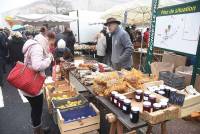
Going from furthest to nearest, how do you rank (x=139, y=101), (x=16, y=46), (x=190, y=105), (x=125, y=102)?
1. (x=16, y=46)
2. (x=139, y=101)
3. (x=190, y=105)
4. (x=125, y=102)

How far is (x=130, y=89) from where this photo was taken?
253 cm

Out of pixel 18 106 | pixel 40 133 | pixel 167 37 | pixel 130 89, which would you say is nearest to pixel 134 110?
pixel 130 89

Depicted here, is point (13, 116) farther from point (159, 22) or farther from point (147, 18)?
point (147, 18)

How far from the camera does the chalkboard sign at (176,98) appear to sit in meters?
2.13

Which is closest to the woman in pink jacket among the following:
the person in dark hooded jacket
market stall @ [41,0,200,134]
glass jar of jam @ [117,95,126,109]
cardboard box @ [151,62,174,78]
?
market stall @ [41,0,200,134]

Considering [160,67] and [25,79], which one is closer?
[25,79]

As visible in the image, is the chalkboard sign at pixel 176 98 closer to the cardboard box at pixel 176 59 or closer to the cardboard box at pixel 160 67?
the cardboard box at pixel 160 67

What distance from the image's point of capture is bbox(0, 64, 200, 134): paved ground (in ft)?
11.6

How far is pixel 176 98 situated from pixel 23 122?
3.01 metres

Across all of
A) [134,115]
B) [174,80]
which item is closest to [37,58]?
[134,115]

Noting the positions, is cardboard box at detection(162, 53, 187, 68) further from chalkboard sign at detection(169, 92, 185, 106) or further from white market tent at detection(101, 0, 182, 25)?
chalkboard sign at detection(169, 92, 185, 106)

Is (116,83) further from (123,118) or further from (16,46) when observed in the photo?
(16,46)

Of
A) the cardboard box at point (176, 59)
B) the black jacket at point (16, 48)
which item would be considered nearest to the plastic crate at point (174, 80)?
the cardboard box at point (176, 59)

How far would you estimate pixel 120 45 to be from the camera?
13.1ft
